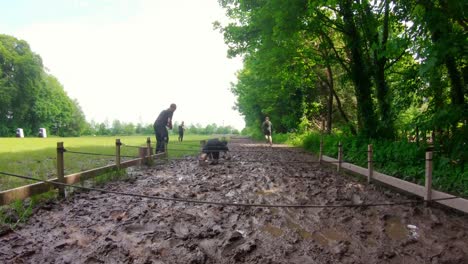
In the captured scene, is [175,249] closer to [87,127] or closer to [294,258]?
[294,258]

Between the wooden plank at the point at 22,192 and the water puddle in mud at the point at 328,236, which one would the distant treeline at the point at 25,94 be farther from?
the water puddle in mud at the point at 328,236

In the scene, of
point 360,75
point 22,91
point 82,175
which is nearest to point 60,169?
point 82,175

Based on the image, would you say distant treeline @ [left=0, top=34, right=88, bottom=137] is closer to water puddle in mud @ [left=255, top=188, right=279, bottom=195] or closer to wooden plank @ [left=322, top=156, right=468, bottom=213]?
water puddle in mud @ [left=255, top=188, right=279, bottom=195]

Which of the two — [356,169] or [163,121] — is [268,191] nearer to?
[356,169]

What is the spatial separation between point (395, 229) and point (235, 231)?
2.38 m

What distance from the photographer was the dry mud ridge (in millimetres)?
3742

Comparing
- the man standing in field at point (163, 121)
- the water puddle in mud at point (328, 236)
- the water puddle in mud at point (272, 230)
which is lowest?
the water puddle in mud at point (328, 236)

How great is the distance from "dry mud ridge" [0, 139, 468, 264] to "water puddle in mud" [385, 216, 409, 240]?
0.05 ft

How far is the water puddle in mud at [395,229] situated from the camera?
176 inches

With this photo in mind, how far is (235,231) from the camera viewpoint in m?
4.52

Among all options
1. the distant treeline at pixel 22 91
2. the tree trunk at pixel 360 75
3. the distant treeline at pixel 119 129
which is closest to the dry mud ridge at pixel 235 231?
the tree trunk at pixel 360 75

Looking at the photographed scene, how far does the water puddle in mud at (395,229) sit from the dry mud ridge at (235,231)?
0.01 meters

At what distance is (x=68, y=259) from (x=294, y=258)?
8.42ft

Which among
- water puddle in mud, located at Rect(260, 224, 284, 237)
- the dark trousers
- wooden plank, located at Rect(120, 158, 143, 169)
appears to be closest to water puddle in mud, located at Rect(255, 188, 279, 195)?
water puddle in mud, located at Rect(260, 224, 284, 237)
